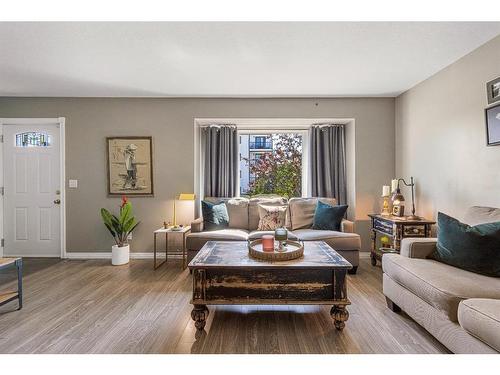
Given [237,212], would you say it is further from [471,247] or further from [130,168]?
[471,247]

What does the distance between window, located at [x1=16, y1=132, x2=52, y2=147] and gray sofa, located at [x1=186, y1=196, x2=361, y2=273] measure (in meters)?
2.65

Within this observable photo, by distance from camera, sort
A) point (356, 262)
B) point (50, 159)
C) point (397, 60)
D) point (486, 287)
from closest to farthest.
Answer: point (486, 287) < point (397, 60) < point (356, 262) < point (50, 159)

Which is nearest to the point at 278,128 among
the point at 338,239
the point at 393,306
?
the point at 338,239

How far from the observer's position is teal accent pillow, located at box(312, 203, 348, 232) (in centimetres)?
369

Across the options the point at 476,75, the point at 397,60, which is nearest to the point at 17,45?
the point at 397,60

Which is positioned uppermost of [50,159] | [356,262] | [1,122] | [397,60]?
[397,60]

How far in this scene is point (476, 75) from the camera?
105 inches

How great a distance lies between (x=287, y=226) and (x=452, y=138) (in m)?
Answer: 2.25

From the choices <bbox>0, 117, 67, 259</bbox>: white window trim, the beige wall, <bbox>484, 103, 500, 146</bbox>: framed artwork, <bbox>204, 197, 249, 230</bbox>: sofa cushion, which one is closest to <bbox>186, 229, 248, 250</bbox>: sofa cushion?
<bbox>204, 197, 249, 230</bbox>: sofa cushion

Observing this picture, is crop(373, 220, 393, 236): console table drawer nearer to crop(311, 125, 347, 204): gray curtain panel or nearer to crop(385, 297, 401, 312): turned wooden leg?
crop(311, 125, 347, 204): gray curtain panel

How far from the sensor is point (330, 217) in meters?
3.70

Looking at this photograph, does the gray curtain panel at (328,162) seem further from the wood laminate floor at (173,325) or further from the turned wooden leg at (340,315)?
the turned wooden leg at (340,315)
